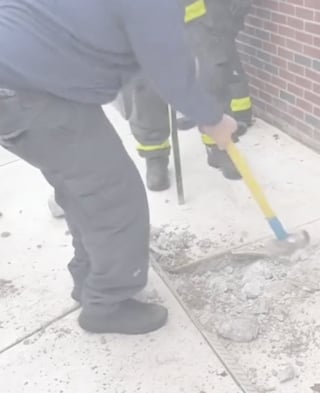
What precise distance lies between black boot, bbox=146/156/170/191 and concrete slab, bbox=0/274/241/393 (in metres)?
1.08

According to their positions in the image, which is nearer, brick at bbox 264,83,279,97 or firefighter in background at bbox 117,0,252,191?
firefighter in background at bbox 117,0,252,191

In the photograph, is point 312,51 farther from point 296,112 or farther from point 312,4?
point 296,112

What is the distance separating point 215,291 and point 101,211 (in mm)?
672

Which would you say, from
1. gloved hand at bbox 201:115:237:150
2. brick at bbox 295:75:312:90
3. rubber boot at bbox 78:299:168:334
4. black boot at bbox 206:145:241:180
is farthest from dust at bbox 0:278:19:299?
brick at bbox 295:75:312:90

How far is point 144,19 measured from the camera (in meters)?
2.00

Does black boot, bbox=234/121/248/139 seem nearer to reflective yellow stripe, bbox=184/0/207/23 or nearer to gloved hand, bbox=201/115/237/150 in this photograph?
reflective yellow stripe, bbox=184/0/207/23

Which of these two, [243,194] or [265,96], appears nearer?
[243,194]

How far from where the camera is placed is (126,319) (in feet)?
8.57

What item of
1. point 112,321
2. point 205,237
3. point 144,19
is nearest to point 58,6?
point 144,19

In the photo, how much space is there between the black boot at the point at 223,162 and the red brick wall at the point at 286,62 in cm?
55

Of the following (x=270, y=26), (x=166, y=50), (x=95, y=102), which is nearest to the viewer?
(x=166, y=50)

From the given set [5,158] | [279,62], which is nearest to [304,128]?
[279,62]

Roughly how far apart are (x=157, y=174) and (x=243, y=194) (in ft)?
1.63

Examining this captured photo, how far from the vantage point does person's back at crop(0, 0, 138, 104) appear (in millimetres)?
2055
